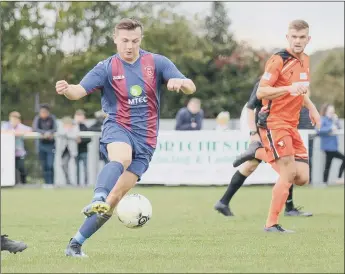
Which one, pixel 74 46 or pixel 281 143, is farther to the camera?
pixel 74 46

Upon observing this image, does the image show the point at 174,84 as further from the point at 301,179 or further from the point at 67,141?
the point at 67,141

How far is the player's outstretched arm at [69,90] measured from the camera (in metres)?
7.74

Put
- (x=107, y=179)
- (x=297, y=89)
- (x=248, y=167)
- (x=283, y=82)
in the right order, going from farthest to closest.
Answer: (x=248, y=167), (x=283, y=82), (x=297, y=89), (x=107, y=179)

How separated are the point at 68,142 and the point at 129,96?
13869 millimetres

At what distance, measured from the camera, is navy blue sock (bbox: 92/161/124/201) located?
291 inches

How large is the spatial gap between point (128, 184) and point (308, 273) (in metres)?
1.96

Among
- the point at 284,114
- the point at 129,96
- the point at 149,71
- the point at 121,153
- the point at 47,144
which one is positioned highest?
the point at 149,71

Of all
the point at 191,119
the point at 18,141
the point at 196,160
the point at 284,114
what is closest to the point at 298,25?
the point at 284,114

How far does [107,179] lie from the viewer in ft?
24.6

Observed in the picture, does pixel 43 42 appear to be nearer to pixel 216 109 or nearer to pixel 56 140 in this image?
pixel 216 109

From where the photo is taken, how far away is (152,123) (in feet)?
27.2

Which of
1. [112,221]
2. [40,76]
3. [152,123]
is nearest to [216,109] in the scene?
[40,76]

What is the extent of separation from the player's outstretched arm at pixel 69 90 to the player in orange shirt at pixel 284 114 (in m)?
2.44

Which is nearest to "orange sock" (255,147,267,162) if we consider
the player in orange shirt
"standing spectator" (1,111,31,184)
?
the player in orange shirt
